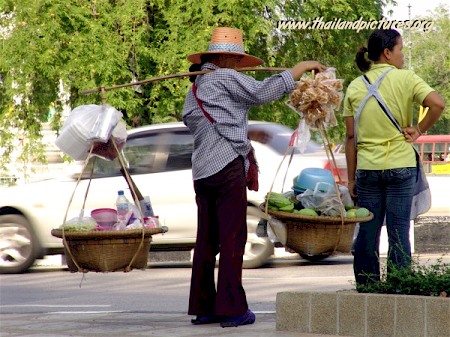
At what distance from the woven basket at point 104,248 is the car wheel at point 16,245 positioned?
763 centimetres

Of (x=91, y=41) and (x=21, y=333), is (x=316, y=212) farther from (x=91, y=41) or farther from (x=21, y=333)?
(x=91, y=41)

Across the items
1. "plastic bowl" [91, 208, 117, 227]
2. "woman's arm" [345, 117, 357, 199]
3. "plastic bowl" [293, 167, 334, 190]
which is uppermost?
"woman's arm" [345, 117, 357, 199]

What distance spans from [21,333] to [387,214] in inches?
95.6

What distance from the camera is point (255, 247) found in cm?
1449

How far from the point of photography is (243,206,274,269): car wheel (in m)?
14.4

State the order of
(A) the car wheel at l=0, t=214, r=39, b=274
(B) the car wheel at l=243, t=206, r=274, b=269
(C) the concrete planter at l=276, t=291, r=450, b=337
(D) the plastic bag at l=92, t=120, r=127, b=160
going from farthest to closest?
(A) the car wheel at l=0, t=214, r=39, b=274, (B) the car wheel at l=243, t=206, r=274, b=269, (D) the plastic bag at l=92, t=120, r=127, b=160, (C) the concrete planter at l=276, t=291, r=450, b=337

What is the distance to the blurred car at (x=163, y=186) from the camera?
14.4 m

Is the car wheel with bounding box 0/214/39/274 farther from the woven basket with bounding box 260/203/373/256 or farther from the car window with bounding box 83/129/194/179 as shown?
the woven basket with bounding box 260/203/373/256

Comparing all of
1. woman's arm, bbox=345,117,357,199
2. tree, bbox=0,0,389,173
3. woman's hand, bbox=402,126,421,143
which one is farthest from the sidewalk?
tree, bbox=0,0,389,173

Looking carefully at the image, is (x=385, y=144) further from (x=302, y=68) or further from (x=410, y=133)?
(x=302, y=68)

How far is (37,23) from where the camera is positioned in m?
27.1

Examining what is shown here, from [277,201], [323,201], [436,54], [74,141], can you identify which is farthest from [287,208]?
[436,54]

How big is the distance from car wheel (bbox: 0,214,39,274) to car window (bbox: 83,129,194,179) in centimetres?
118

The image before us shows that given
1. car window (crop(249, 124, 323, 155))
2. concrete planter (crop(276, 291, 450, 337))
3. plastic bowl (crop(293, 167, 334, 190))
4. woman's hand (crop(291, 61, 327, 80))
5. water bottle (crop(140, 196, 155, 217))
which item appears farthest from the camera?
car window (crop(249, 124, 323, 155))
